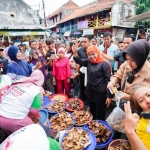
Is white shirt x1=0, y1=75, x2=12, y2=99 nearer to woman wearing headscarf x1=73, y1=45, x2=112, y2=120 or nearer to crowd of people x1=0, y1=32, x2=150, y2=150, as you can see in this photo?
crowd of people x1=0, y1=32, x2=150, y2=150

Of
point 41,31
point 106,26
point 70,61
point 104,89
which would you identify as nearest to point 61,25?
point 41,31

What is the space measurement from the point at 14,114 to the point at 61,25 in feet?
99.0

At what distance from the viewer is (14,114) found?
1.67m

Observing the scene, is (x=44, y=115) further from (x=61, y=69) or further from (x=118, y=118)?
(x=61, y=69)

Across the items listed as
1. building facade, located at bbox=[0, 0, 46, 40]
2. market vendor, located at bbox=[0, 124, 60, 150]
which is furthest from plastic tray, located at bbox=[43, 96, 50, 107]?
building facade, located at bbox=[0, 0, 46, 40]

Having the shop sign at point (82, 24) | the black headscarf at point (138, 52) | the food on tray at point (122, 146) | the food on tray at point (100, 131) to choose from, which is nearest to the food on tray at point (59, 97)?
the food on tray at point (100, 131)

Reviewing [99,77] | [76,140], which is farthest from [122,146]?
[99,77]

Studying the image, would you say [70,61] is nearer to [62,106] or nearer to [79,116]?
[62,106]

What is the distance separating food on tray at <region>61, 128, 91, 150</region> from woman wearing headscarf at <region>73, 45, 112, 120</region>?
2.75 feet

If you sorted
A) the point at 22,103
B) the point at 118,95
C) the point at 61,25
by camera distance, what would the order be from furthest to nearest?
the point at 61,25 < the point at 118,95 < the point at 22,103

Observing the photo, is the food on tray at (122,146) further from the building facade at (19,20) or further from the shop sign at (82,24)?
the shop sign at (82,24)

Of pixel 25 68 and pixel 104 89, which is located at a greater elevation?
pixel 25 68

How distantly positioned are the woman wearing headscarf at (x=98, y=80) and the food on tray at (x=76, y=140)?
0.84m

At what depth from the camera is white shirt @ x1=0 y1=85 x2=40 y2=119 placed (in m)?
1.66
